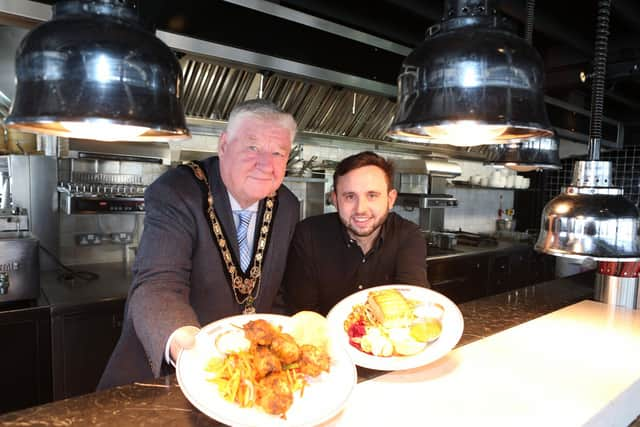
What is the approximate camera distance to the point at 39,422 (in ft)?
3.42

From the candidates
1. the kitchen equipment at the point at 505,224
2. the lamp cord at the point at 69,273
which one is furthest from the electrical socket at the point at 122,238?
the kitchen equipment at the point at 505,224

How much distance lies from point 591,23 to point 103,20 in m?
3.20

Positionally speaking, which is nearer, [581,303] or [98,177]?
[581,303]

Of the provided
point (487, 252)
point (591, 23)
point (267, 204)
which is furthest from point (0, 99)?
point (487, 252)

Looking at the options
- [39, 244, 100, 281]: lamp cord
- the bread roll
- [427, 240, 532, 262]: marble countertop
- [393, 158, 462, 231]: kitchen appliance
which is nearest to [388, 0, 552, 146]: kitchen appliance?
the bread roll

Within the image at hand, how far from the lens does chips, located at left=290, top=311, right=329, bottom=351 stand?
115 centimetres

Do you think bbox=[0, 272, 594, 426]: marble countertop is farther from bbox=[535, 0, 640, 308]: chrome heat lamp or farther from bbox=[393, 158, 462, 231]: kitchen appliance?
bbox=[393, 158, 462, 231]: kitchen appliance

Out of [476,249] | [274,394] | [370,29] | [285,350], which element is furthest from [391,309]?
[476,249]

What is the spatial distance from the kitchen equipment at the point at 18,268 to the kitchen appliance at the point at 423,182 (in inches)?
153

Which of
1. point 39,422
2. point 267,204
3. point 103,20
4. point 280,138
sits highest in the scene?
point 103,20

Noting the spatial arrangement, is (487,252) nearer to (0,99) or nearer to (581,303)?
(581,303)

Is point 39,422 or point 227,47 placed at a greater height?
point 227,47

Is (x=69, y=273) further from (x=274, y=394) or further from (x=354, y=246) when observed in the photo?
(x=274, y=394)

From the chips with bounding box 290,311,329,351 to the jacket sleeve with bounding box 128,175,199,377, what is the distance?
0.36 m
